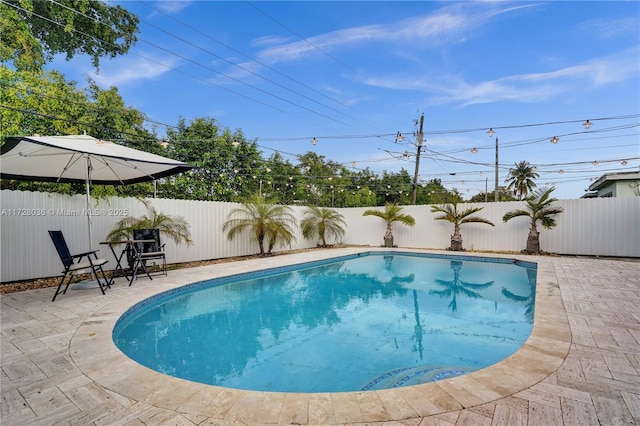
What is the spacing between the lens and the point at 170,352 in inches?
139

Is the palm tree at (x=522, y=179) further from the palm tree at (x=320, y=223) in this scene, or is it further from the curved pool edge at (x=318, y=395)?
the curved pool edge at (x=318, y=395)

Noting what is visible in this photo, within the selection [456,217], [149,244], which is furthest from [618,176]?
[149,244]

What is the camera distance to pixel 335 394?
2189 mm

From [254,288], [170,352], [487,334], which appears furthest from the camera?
[254,288]

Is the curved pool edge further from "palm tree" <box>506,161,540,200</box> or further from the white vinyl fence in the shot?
"palm tree" <box>506,161,540,200</box>

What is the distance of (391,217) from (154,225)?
8.77 metres

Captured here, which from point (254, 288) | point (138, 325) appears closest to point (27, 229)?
point (138, 325)

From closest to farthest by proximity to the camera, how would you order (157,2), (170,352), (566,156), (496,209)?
1. (170,352)
2. (157,2)
3. (496,209)
4. (566,156)

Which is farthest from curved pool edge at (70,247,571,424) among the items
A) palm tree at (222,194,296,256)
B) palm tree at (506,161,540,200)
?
palm tree at (506,161,540,200)

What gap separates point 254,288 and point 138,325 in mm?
2611

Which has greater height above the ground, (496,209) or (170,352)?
(496,209)

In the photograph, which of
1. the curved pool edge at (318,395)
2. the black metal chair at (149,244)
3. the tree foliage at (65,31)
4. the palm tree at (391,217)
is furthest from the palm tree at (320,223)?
the curved pool edge at (318,395)

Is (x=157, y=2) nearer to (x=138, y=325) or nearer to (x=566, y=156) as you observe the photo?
(x=138, y=325)

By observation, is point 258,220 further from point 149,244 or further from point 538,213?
point 538,213
